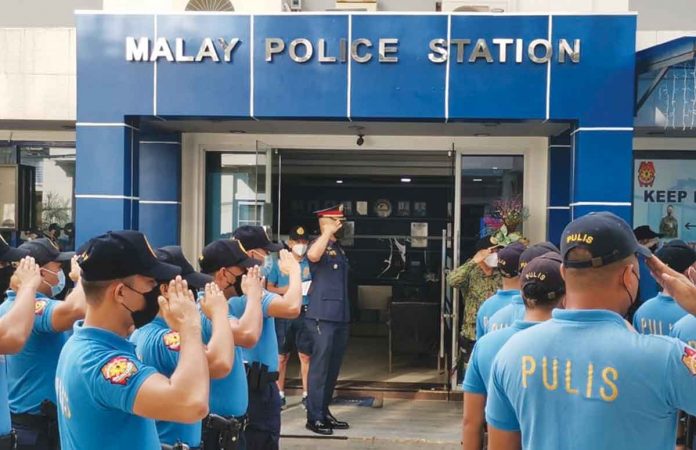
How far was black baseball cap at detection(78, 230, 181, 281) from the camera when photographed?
2.20 metres

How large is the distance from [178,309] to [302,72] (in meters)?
4.35

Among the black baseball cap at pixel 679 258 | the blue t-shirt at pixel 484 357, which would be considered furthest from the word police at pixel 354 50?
the blue t-shirt at pixel 484 357

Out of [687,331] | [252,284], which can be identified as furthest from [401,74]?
[687,331]

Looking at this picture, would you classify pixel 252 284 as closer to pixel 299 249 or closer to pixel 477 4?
pixel 299 249

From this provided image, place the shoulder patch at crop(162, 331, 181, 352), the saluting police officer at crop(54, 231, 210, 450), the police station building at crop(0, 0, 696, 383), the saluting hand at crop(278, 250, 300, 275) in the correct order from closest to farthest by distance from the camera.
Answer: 1. the saluting police officer at crop(54, 231, 210, 450)
2. the shoulder patch at crop(162, 331, 181, 352)
3. the saluting hand at crop(278, 250, 300, 275)
4. the police station building at crop(0, 0, 696, 383)

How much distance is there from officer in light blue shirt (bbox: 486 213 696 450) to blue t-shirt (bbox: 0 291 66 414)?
2.60 metres

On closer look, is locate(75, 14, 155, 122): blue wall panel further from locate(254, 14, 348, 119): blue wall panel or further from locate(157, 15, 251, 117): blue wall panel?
locate(254, 14, 348, 119): blue wall panel

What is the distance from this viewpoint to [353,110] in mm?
6152

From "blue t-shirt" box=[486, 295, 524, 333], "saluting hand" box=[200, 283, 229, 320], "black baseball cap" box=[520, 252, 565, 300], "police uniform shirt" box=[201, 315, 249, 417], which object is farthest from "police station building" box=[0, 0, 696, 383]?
"saluting hand" box=[200, 283, 229, 320]

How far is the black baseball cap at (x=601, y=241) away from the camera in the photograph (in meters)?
1.85

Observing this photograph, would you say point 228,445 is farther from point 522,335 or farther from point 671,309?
point 671,309

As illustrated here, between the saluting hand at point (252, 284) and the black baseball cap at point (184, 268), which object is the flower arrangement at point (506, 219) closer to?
the saluting hand at point (252, 284)

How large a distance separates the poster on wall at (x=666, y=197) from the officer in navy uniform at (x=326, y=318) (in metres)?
3.58

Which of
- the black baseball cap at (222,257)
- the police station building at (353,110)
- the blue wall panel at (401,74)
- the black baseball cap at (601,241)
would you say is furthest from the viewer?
the blue wall panel at (401,74)
